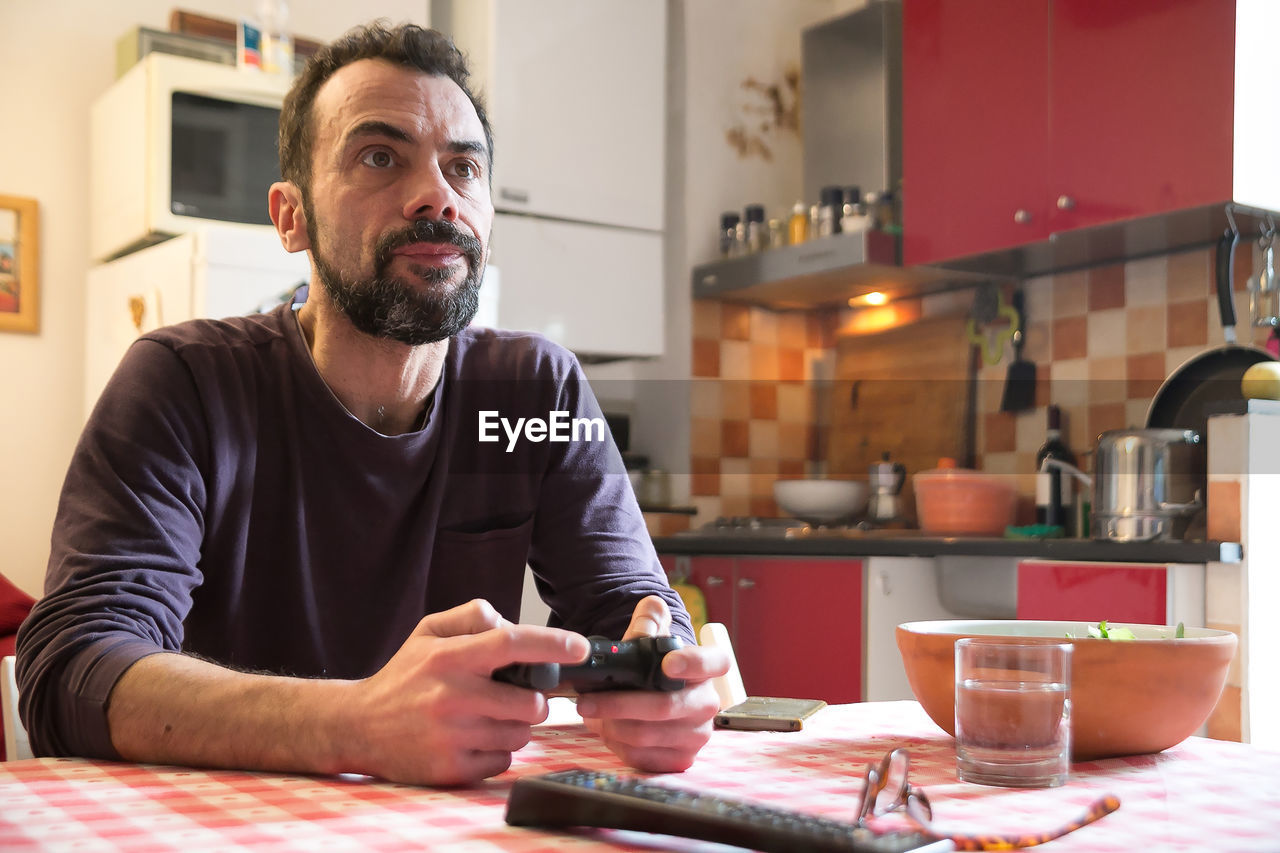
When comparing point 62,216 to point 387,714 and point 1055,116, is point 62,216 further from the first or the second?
point 387,714

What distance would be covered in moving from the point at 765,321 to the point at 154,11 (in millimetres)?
1978

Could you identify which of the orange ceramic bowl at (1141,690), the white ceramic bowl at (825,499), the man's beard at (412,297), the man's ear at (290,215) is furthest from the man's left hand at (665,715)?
the white ceramic bowl at (825,499)

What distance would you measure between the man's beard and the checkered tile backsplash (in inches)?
78.7

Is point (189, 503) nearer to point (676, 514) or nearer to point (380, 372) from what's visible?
point (380, 372)

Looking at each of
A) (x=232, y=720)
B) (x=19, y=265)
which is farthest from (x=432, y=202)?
(x=19, y=265)

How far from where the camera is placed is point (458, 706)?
0.70 metres

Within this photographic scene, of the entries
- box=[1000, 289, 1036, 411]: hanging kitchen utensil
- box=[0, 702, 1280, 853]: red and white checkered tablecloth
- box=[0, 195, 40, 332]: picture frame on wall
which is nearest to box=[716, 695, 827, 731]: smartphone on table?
box=[0, 702, 1280, 853]: red and white checkered tablecloth

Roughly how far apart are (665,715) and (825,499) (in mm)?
2682

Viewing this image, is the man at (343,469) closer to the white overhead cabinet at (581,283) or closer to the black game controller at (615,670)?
the black game controller at (615,670)

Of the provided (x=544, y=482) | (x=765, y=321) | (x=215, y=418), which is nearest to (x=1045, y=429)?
(x=765, y=321)

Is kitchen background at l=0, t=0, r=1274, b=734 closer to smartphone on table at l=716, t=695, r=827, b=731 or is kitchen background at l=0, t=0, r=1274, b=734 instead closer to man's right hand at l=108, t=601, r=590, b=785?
smartphone on table at l=716, t=695, r=827, b=731

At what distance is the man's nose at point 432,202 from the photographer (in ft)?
4.19

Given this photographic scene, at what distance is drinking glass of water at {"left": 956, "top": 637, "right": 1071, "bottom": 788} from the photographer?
70 centimetres

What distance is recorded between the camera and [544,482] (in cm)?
133
